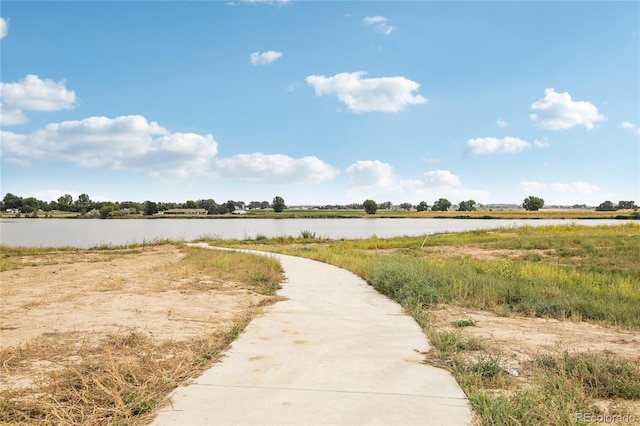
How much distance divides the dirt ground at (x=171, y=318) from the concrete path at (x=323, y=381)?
1.19 m

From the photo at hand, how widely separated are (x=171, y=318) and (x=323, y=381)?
4.57m

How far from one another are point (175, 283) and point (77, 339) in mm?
6265

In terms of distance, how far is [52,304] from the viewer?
9.37m

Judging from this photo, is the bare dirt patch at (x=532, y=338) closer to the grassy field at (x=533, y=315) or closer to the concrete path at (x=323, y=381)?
the grassy field at (x=533, y=315)

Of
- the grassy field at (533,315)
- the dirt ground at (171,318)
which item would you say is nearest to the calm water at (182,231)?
the dirt ground at (171,318)

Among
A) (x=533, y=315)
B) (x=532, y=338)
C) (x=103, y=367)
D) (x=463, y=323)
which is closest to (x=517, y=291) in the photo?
(x=533, y=315)

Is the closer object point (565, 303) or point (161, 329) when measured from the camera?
point (161, 329)

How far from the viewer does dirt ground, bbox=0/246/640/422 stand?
6.16m

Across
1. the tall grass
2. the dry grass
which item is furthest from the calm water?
the dry grass

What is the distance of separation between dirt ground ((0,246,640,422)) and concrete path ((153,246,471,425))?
1.19 meters

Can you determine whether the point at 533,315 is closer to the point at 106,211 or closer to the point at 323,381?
the point at 323,381

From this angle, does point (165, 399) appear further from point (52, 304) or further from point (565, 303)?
point (565, 303)

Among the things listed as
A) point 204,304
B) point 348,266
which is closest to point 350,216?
point 348,266

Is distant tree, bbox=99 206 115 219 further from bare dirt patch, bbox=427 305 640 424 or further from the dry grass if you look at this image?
bare dirt patch, bbox=427 305 640 424
